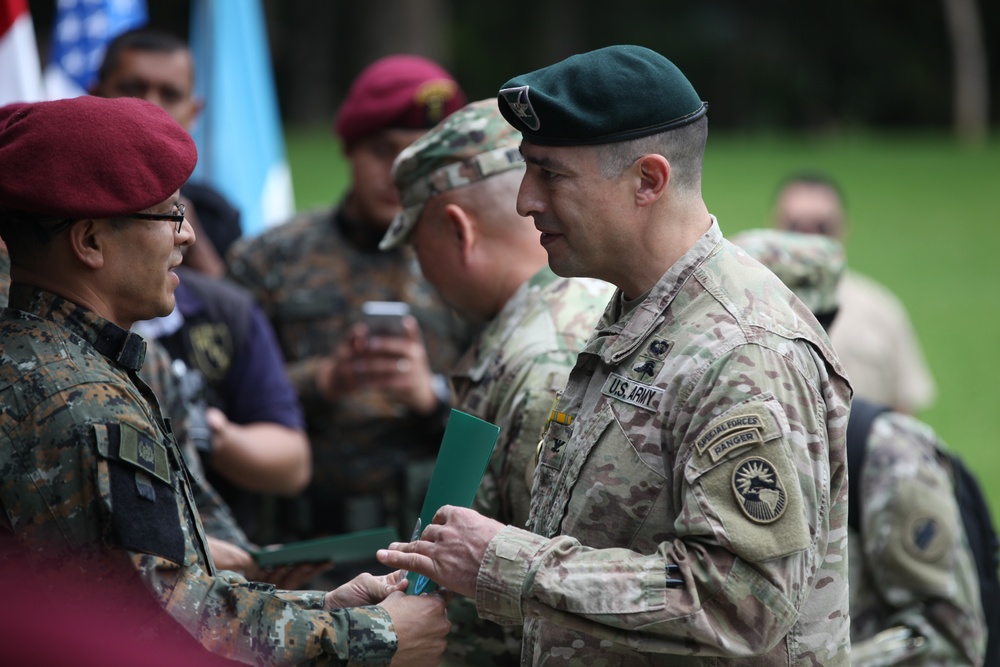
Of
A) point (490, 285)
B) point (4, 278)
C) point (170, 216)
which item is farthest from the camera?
point (490, 285)

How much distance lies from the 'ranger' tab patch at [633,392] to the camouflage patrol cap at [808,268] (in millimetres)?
1628

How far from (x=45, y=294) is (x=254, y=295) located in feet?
8.44

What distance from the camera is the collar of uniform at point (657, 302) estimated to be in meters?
2.25

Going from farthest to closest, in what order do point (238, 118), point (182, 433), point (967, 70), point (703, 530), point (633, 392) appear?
point (967, 70) → point (238, 118) → point (182, 433) → point (633, 392) → point (703, 530)

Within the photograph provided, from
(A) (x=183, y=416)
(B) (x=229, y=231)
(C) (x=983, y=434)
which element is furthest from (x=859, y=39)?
(A) (x=183, y=416)

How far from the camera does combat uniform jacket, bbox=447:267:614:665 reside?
110 inches

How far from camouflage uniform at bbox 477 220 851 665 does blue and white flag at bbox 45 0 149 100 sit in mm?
4298

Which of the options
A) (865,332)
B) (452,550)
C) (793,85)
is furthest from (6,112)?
(793,85)

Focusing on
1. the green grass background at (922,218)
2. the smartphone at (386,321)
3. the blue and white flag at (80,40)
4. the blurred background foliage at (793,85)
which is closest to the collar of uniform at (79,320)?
the smartphone at (386,321)

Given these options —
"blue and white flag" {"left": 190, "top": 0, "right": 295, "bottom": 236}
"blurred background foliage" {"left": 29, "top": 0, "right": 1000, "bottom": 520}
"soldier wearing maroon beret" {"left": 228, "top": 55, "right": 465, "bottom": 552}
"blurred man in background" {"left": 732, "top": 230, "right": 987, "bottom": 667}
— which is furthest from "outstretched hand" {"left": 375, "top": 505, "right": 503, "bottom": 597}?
"blurred background foliage" {"left": 29, "top": 0, "right": 1000, "bottom": 520}

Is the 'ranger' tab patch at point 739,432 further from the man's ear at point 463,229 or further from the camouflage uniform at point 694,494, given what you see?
the man's ear at point 463,229

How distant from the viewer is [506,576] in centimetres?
213

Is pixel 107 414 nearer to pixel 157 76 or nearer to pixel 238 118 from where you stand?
pixel 157 76

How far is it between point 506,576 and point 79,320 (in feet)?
3.06
